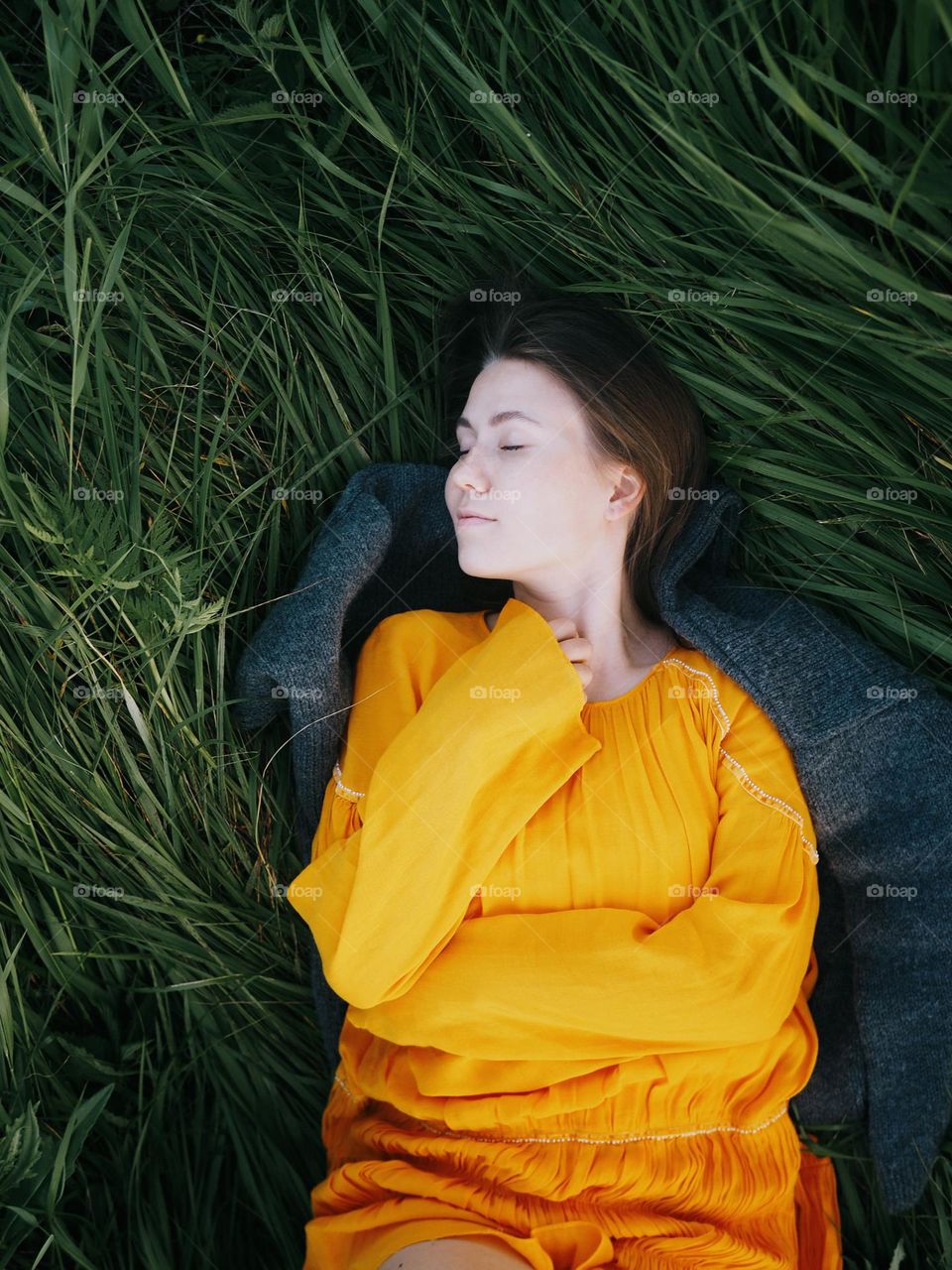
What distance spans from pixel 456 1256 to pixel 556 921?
0.53m

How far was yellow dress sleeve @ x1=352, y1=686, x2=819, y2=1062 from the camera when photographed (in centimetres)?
168

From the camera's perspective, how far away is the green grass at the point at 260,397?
6.03 ft

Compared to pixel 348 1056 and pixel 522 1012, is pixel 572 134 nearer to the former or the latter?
pixel 522 1012

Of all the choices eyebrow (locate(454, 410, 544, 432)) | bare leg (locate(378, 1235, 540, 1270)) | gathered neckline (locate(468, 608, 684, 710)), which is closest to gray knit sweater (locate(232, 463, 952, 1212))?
gathered neckline (locate(468, 608, 684, 710))

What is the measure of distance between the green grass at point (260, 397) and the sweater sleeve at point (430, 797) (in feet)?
1.08

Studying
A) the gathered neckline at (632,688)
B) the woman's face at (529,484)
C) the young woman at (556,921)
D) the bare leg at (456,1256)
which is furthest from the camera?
the gathered neckline at (632,688)

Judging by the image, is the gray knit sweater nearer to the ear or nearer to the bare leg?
the ear

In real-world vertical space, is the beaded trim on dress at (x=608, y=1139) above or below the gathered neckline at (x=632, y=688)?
below

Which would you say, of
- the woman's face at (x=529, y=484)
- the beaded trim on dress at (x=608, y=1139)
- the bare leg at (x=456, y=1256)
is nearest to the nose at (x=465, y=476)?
the woman's face at (x=529, y=484)

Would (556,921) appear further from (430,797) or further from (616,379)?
(616,379)

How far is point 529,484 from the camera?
6.02 feet

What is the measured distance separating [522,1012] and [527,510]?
2.80 feet

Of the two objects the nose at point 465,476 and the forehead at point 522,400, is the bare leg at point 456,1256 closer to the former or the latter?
the nose at point 465,476

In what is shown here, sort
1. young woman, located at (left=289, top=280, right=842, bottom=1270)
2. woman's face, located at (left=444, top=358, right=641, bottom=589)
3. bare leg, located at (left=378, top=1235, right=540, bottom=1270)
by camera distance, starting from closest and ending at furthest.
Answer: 1. bare leg, located at (left=378, top=1235, right=540, bottom=1270)
2. young woman, located at (left=289, top=280, right=842, bottom=1270)
3. woman's face, located at (left=444, top=358, right=641, bottom=589)
